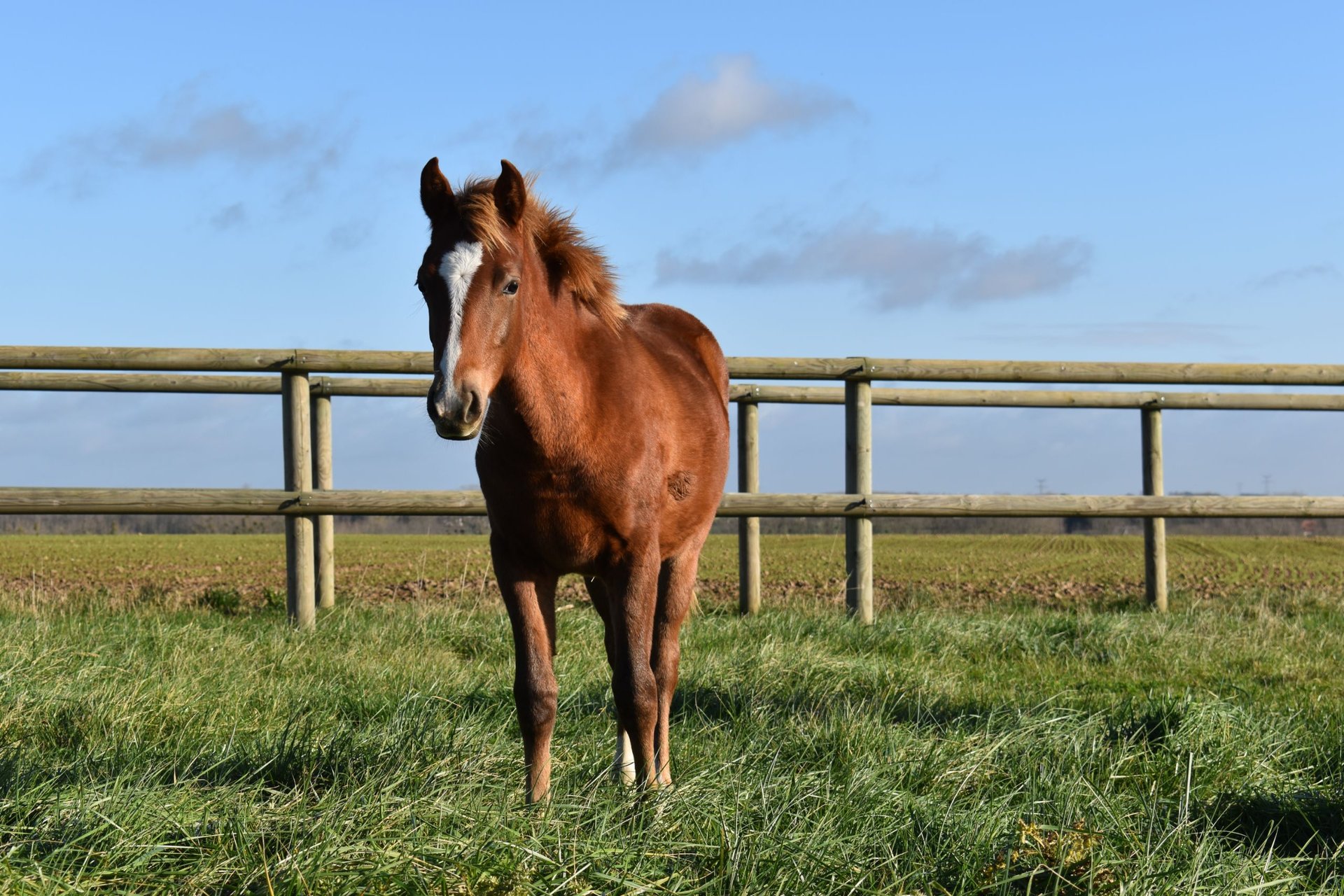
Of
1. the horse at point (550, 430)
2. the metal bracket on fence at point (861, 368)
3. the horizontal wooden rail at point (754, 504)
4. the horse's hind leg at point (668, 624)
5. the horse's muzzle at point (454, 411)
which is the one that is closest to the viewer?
the horse's muzzle at point (454, 411)

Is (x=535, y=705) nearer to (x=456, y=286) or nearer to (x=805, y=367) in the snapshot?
(x=456, y=286)

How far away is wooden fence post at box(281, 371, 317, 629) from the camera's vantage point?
23.7ft

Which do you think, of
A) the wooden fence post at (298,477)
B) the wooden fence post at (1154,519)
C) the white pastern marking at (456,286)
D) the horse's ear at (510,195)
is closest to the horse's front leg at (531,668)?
the white pastern marking at (456,286)

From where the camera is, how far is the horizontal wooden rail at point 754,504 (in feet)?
23.1

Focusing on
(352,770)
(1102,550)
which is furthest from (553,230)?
(1102,550)

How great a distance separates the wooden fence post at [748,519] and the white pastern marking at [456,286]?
5206 millimetres

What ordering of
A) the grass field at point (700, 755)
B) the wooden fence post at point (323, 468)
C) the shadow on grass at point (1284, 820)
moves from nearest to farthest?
the grass field at point (700, 755)
the shadow on grass at point (1284, 820)
the wooden fence post at point (323, 468)

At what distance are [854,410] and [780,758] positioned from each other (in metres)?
4.45

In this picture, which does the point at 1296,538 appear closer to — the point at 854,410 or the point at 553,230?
the point at 854,410

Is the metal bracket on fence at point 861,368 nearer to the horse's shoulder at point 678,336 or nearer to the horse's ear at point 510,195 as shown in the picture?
the horse's shoulder at point 678,336

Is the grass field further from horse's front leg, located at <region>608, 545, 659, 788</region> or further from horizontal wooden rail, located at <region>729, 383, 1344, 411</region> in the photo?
horizontal wooden rail, located at <region>729, 383, 1344, 411</region>

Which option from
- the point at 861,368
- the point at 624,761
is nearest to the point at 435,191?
the point at 624,761

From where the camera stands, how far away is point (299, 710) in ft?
12.7

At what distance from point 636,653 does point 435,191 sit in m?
1.49
